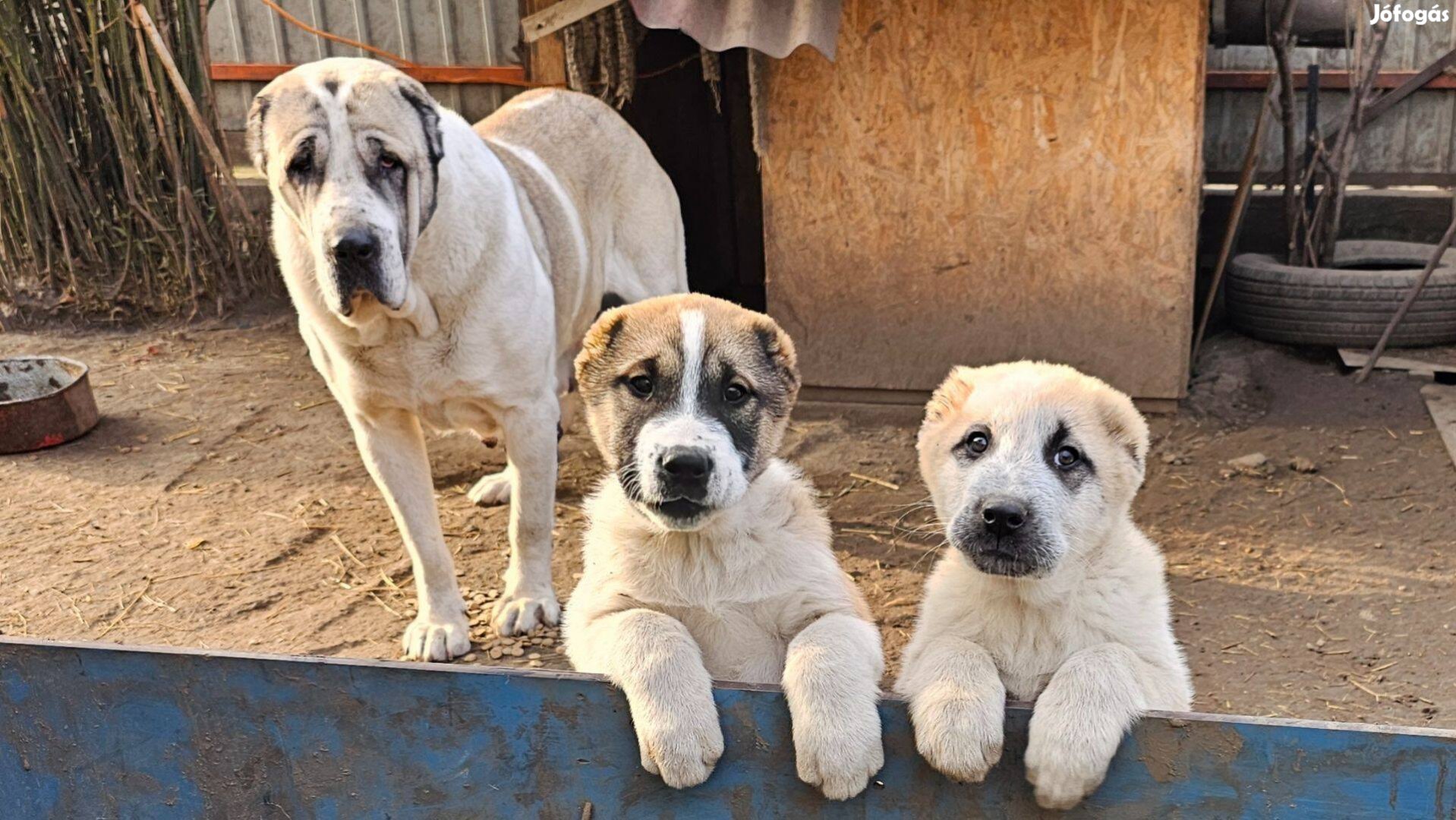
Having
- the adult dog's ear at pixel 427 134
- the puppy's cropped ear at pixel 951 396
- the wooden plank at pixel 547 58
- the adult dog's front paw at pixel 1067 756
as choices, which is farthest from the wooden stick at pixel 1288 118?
the adult dog's front paw at pixel 1067 756

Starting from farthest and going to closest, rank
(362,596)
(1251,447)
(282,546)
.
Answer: (1251,447) → (282,546) → (362,596)

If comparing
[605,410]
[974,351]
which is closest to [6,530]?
[605,410]

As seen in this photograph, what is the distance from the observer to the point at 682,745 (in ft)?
8.14

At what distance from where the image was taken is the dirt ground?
4.51 metres

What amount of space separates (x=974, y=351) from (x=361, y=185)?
3.83 metres

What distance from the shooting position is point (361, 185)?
381 centimetres

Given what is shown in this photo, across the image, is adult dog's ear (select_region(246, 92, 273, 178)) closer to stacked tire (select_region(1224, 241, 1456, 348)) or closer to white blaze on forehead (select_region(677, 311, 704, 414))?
white blaze on forehead (select_region(677, 311, 704, 414))

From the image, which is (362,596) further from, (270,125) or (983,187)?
(983,187)

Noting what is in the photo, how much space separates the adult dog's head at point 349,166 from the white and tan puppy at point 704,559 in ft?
3.43

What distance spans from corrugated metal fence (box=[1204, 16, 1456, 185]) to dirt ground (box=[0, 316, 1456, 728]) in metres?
1.58

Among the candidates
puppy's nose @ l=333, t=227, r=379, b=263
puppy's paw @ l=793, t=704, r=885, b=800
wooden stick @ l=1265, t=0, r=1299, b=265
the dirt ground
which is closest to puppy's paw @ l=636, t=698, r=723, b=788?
puppy's paw @ l=793, t=704, r=885, b=800

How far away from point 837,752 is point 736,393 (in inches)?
33.9

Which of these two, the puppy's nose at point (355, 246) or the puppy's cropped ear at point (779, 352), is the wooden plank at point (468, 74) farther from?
the puppy's cropped ear at point (779, 352)

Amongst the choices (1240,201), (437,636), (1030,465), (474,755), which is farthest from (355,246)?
(1240,201)
